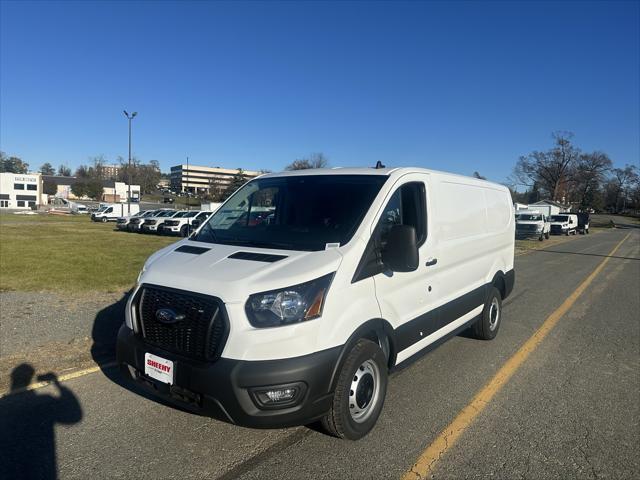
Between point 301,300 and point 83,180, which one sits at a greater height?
point 83,180

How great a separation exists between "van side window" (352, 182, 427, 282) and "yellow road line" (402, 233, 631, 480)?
4.40ft

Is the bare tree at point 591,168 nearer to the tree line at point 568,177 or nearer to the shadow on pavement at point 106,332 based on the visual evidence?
the tree line at point 568,177

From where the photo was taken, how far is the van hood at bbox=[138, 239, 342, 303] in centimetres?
299

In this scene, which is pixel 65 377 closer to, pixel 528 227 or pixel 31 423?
pixel 31 423

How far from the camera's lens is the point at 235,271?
314 cm

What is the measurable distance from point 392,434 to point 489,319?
3.02 metres

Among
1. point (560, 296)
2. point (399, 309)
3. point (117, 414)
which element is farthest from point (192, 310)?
point (560, 296)

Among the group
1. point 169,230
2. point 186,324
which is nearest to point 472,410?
point 186,324

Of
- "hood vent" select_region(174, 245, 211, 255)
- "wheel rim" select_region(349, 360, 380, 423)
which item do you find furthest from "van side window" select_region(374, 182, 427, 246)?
"hood vent" select_region(174, 245, 211, 255)

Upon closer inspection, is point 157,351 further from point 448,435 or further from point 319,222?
point 448,435

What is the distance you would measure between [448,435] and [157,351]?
229 cm

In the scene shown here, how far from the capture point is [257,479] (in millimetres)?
2969

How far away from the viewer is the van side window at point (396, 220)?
3488mm

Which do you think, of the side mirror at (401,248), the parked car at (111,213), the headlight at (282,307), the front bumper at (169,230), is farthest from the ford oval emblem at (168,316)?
the parked car at (111,213)
